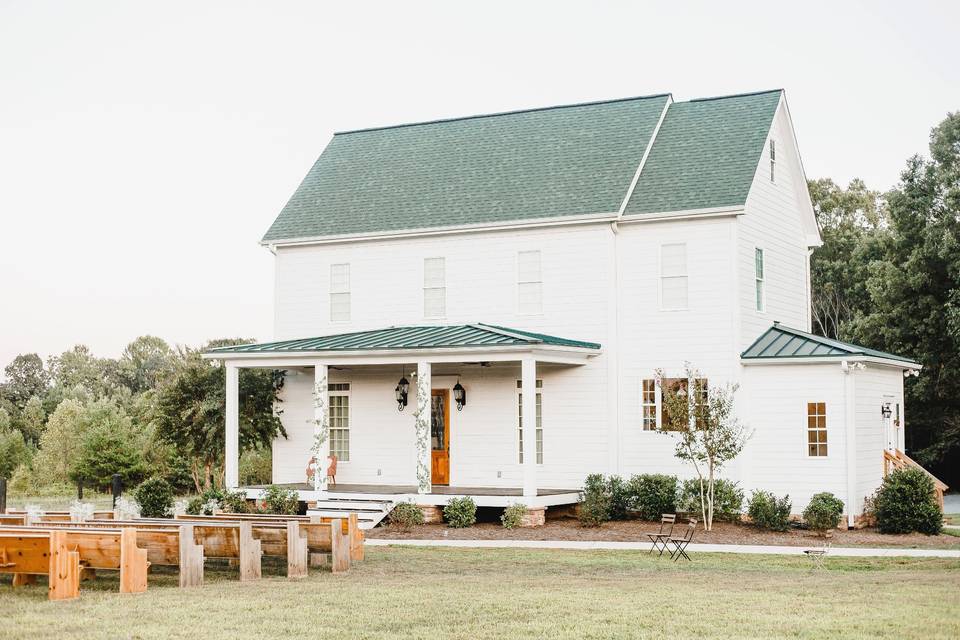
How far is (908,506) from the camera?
22.5 m

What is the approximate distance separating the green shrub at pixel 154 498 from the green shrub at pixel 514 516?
7119 millimetres

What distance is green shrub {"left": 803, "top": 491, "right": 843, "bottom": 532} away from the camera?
21906 millimetres

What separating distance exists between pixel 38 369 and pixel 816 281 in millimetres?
60572

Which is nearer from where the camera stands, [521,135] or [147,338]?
[521,135]

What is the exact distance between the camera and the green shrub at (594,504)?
74.9 feet

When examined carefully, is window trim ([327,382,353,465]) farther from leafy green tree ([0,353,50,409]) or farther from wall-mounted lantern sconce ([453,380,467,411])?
leafy green tree ([0,353,50,409])

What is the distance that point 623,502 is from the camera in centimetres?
2389

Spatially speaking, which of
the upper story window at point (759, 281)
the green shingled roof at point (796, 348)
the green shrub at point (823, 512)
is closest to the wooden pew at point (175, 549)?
the green shrub at point (823, 512)

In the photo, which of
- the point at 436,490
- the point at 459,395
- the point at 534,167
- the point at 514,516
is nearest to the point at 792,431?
the point at 514,516

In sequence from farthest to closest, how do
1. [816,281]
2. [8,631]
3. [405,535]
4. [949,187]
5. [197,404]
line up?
1. [816,281]
2. [949,187]
3. [197,404]
4. [405,535]
5. [8,631]

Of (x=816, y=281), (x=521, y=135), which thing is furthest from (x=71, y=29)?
A: (x=816, y=281)

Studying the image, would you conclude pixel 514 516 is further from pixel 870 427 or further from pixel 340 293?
pixel 340 293

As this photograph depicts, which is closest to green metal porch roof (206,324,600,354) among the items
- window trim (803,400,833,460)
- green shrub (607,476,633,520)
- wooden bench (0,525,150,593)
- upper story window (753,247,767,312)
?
green shrub (607,476,633,520)

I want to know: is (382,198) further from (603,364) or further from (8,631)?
(8,631)
